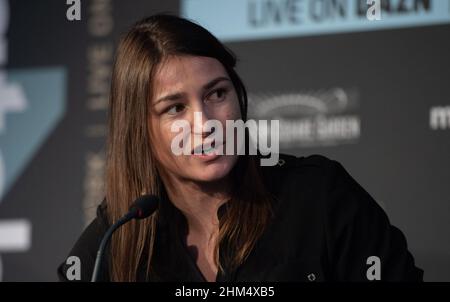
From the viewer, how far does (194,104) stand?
1.52 meters

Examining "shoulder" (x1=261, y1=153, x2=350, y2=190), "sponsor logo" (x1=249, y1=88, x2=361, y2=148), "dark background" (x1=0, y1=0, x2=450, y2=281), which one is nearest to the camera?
"shoulder" (x1=261, y1=153, x2=350, y2=190)

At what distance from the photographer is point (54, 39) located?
3.21 metres

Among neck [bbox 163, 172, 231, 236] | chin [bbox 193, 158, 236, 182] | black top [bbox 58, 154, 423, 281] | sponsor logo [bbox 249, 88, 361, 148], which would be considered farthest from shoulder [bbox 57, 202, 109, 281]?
sponsor logo [bbox 249, 88, 361, 148]

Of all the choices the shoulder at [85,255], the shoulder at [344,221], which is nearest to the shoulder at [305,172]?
the shoulder at [344,221]

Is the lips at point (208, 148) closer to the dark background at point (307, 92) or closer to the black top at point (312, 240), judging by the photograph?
the black top at point (312, 240)

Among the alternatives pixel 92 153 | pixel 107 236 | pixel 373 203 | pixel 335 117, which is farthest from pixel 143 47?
pixel 92 153

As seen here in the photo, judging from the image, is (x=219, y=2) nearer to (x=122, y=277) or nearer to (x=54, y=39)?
(x=54, y=39)

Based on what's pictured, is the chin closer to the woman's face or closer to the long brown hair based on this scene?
the woman's face

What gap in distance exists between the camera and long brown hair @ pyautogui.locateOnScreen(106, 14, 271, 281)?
5.18 feet

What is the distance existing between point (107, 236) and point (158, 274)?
32cm

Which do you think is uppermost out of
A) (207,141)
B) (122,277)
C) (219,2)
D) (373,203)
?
(219,2)

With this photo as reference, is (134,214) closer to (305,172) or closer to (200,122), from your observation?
(200,122)

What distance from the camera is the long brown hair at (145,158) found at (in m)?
1.58

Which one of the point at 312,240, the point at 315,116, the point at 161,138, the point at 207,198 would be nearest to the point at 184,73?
the point at 161,138
